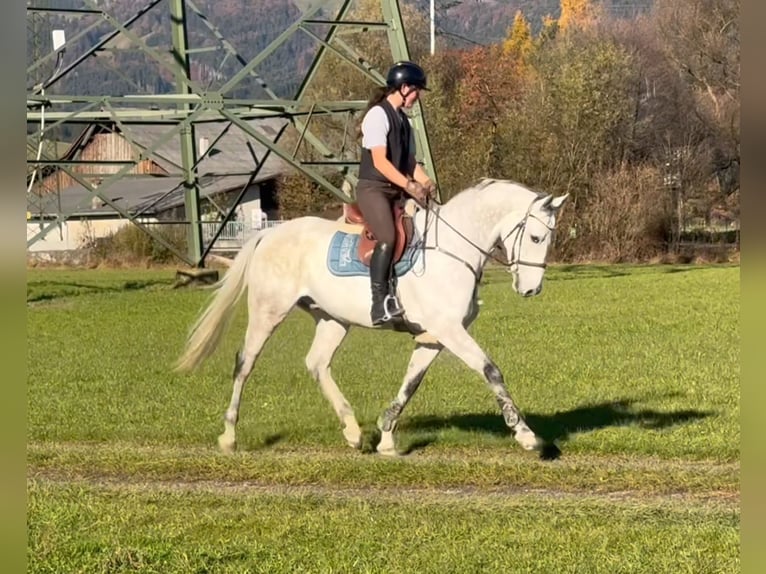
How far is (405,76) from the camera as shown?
8.26 m

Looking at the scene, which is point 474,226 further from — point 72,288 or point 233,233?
point 233,233

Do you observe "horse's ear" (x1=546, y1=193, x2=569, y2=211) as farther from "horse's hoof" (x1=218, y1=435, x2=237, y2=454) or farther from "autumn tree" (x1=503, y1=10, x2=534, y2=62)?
"autumn tree" (x1=503, y1=10, x2=534, y2=62)

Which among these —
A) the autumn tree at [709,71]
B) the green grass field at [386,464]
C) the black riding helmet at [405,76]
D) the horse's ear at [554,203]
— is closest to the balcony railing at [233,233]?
the autumn tree at [709,71]

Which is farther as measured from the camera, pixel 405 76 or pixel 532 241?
pixel 532 241

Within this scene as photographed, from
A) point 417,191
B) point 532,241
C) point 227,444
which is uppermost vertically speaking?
point 417,191

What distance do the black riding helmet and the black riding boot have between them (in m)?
1.15

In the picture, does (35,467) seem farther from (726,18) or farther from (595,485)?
(726,18)

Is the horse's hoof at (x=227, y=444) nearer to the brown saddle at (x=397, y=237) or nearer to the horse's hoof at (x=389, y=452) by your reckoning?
the horse's hoof at (x=389, y=452)

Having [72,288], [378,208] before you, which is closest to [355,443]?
[378,208]

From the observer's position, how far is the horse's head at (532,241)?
836cm

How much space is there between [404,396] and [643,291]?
20328mm

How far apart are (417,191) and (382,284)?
2.38ft
